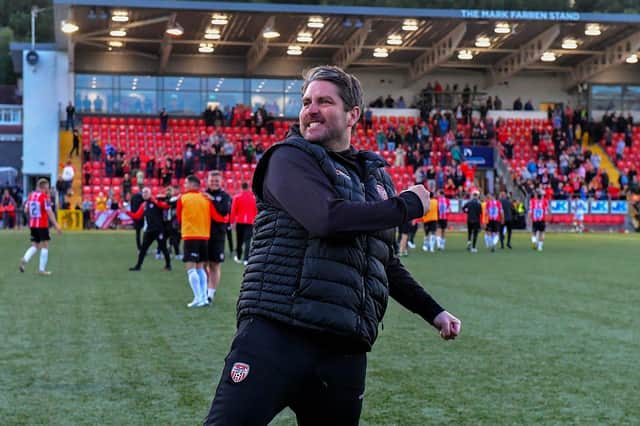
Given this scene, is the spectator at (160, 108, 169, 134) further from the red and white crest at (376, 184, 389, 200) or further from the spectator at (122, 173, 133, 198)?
the red and white crest at (376, 184, 389, 200)

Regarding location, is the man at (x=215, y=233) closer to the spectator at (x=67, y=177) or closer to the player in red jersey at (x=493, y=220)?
the player in red jersey at (x=493, y=220)

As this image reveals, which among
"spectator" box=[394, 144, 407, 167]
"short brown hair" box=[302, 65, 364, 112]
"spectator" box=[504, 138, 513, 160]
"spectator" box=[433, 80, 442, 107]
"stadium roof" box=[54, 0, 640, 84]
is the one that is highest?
"stadium roof" box=[54, 0, 640, 84]

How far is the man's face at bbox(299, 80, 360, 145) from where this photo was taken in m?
3.64

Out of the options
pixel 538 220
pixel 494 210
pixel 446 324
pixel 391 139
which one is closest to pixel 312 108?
pixel 446 324

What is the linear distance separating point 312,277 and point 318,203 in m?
0.26

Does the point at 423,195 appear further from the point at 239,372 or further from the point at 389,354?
the point at 389,354

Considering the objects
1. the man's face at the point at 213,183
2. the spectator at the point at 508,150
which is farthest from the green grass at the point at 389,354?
the spectator at the point at 508,150

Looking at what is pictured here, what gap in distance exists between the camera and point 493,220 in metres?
30.7

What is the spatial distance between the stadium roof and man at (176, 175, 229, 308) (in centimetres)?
3010

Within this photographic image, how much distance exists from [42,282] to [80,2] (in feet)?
87.8

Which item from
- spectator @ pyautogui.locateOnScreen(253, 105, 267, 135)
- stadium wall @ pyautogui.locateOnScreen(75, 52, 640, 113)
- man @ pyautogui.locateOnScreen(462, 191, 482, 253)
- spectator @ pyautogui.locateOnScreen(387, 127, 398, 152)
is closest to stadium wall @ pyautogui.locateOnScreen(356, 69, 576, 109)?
stadium wall @ pyautogui.locateOnScreen(75, 52, 640, 113)

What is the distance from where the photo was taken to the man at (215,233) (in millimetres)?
13969

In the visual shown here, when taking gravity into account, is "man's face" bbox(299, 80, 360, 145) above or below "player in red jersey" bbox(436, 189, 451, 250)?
above

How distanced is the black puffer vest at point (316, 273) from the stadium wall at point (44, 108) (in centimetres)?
4552
